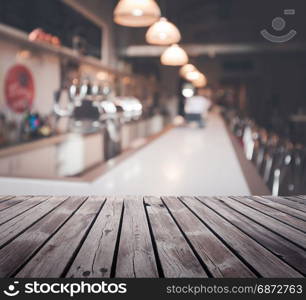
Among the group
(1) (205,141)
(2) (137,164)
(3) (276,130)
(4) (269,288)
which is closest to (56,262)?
(4) (269,288)

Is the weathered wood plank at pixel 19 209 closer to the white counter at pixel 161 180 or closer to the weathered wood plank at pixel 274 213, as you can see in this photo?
the white counter at pixel 161 180

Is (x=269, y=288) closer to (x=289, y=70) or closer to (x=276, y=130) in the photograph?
(x=276, y=130)

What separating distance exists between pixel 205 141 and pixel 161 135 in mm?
1008

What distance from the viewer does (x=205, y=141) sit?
6430 mm

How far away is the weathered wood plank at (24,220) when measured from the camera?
2238 millimetres

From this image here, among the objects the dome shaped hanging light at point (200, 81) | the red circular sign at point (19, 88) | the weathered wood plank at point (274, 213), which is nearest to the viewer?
the weathered wood plank at point (274, 213)

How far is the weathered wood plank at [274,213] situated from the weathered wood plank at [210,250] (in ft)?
1.95

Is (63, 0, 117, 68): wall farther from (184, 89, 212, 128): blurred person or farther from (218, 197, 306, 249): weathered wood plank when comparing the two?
(218, 197, 306, 249): weathered wood plank

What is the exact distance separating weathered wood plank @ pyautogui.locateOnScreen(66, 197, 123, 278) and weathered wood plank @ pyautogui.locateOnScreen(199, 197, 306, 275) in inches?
31.2

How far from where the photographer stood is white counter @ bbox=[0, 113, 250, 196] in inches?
138

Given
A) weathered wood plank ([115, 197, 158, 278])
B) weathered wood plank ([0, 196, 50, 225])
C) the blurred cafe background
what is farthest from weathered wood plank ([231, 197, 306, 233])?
weathered wood plank ([0, 196, 50, 225])

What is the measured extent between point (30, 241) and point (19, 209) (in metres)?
0.84

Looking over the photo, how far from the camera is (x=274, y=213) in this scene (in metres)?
2.97

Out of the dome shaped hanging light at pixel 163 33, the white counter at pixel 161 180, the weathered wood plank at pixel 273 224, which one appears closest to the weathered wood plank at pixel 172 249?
the weathered wood plank at pixel 273 224
